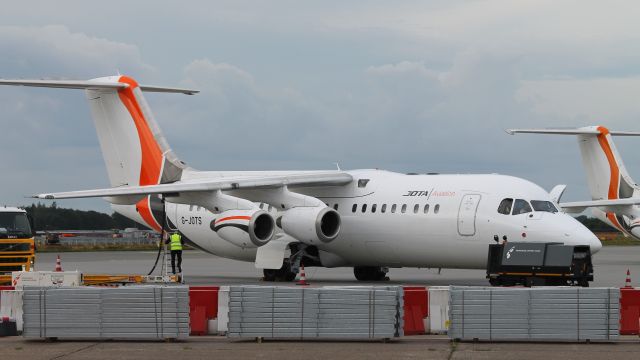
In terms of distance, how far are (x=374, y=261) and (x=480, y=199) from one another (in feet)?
12.9

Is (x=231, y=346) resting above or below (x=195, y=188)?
below

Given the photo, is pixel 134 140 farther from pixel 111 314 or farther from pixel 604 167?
pixel 604 167

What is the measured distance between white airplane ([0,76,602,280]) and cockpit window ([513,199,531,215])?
3 cm

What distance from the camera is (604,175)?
42531mm

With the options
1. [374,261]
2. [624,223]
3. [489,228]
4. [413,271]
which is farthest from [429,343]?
Answer: [624,223]

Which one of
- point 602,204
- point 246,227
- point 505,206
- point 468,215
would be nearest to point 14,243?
point 246,227

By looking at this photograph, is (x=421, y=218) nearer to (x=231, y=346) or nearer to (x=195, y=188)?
(x=195, y=188)

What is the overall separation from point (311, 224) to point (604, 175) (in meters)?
19.2

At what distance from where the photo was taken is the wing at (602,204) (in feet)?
124

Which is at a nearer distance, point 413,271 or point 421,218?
point 421,218

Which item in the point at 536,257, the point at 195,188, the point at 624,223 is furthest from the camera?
the point at 624,223

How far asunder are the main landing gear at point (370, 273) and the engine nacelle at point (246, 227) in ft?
10.5

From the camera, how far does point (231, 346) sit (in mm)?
14477

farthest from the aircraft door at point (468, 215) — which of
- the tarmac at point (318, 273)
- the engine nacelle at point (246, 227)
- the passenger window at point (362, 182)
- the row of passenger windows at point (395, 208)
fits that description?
the engine nacelle at point (246, 227)
